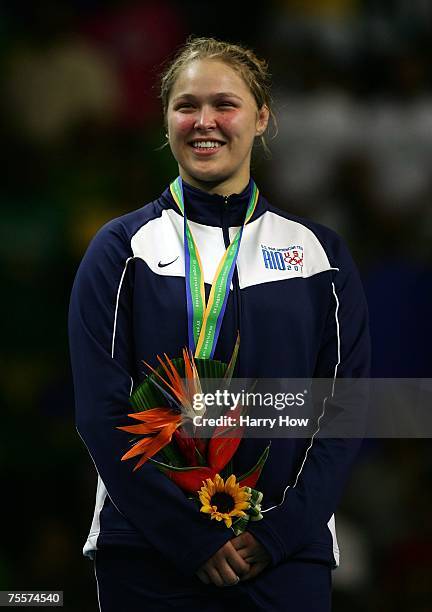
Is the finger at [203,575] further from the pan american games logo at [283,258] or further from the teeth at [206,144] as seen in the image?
the teeth at [206,144]

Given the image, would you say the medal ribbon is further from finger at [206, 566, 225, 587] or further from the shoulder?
finger at [206, 566, 225, 587]

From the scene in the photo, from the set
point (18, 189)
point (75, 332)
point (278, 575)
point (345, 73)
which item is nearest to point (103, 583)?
point (278, 575)

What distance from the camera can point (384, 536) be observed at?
2785 mm

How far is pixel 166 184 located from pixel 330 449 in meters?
1.06

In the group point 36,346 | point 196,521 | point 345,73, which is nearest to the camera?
point 196,521

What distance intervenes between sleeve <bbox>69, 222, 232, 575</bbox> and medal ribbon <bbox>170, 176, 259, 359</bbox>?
0.11 metres

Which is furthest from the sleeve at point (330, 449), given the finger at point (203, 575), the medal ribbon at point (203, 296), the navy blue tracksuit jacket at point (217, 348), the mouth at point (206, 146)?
the mouth at point (206, 146)

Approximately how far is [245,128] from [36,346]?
111 centimetres

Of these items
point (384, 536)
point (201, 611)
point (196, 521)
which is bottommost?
point (384, 536)

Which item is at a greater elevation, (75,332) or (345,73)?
(345,73)

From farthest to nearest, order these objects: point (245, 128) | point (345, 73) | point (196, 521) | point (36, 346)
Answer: point (345, 73)
point (36, 346)
point (245, 128)
point (196, 521)

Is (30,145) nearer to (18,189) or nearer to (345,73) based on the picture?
(18,189)

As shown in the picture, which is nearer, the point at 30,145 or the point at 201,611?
the point at 201,611

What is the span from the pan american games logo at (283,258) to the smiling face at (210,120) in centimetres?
16
